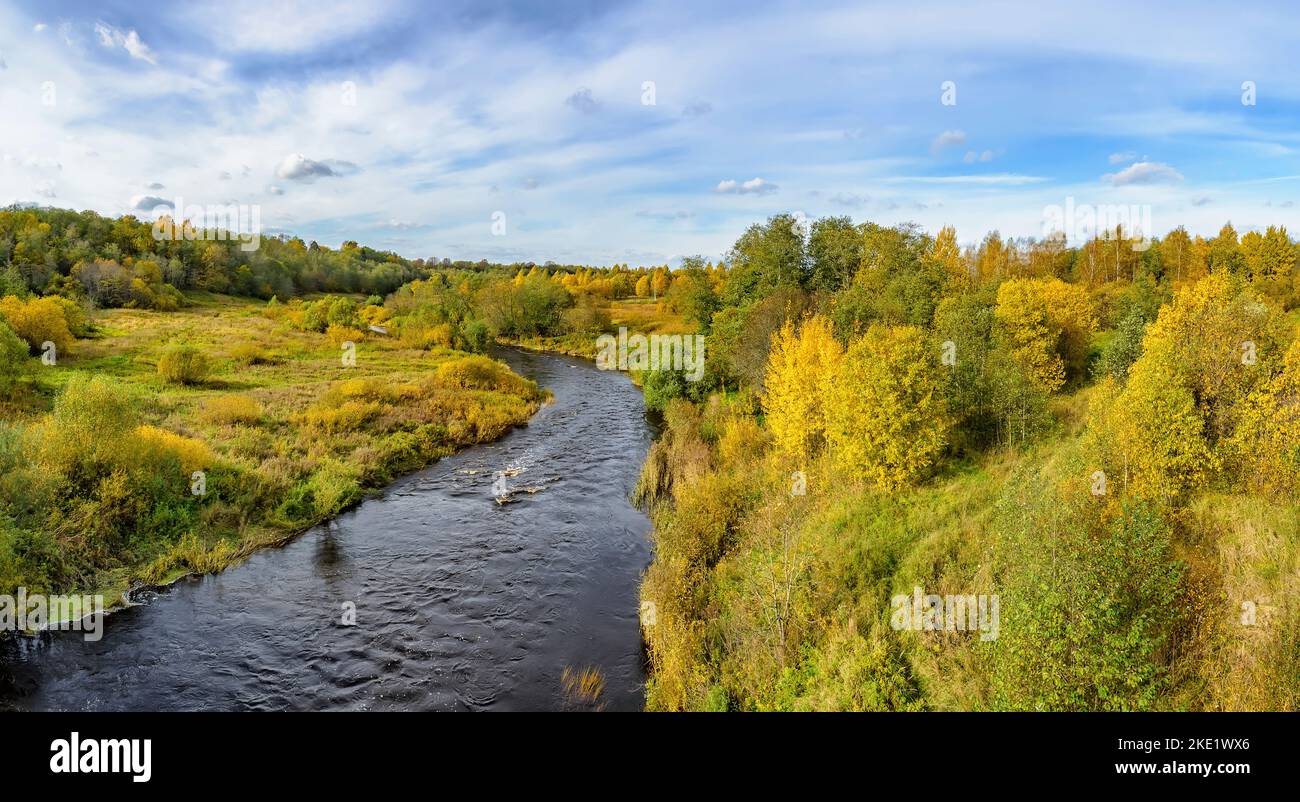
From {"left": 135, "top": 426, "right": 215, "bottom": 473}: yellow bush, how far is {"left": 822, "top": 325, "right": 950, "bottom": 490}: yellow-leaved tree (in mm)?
26957

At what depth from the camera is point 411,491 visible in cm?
3158

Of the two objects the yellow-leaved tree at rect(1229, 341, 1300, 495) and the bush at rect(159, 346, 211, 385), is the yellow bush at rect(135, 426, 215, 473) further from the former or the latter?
the yellow-leaved tree at rect(1229, 341, 1300, 495)

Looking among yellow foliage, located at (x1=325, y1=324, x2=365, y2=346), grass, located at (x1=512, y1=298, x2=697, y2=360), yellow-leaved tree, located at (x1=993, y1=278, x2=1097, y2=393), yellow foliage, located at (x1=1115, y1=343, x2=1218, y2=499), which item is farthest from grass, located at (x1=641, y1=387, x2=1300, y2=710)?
yellow foliage, located at (x1=325, y1=324, x2=365, y2=346)

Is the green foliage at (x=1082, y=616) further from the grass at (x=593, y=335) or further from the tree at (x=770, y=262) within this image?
the grass at (x=593, y=335)

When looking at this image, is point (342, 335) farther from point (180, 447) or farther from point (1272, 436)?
point (1272, 436)

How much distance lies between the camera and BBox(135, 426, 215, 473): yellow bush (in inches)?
1025

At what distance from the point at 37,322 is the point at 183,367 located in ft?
48.0

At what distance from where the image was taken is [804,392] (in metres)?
27.4

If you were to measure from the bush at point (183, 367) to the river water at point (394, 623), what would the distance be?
2764cm

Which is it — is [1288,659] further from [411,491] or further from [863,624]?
[411,491]

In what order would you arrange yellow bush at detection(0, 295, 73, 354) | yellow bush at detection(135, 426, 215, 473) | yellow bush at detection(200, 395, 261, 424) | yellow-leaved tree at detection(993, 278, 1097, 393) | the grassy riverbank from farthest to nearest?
1. yellow bush at detection(0, 295, 73, 354)
2. yellow bush at detection(200, 395, 261, 424)
3. yellow-leaved tree at detection(993, 278, 1097, 393)
4. yellow bush at detection(135, 426, 215, 473)
5. the grassy riverbank

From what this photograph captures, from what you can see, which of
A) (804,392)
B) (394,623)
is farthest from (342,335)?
(804,392)
